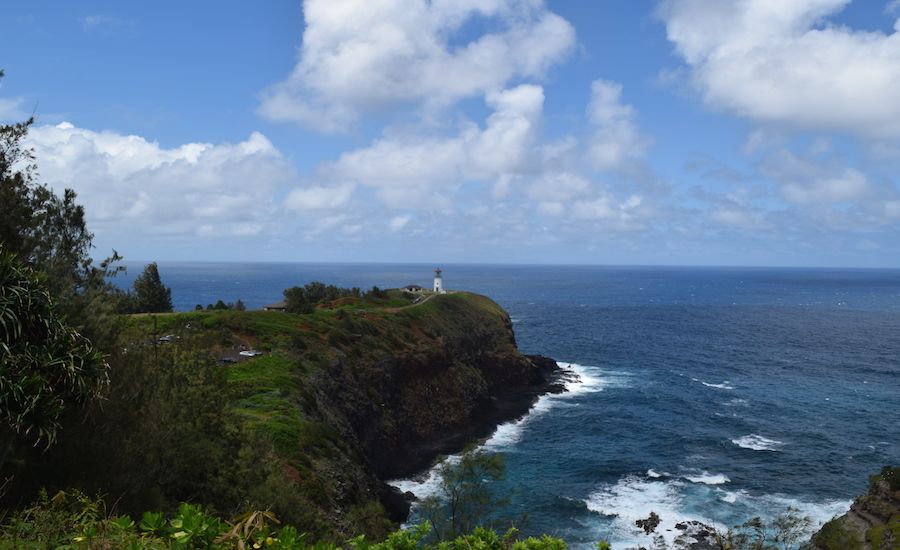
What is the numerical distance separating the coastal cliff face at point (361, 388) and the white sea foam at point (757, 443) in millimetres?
28770

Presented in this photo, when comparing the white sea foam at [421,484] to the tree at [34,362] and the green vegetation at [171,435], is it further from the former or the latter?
the tree at [34,362]

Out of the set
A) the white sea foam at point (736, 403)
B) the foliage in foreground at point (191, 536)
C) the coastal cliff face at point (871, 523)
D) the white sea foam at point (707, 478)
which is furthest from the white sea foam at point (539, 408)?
the foliage in foreground at point (191, 536)

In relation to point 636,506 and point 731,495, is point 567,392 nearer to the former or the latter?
point 731,495

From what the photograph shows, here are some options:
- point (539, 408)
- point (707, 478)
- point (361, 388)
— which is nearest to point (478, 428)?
point (539, 408)

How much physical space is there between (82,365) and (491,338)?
93890 millimetres

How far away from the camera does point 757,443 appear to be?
6619 cm

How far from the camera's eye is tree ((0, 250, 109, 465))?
44.5 ft

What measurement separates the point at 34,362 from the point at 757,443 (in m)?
72.8

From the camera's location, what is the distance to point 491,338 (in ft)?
352

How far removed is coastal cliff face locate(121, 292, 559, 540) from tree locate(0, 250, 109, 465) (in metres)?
9.20

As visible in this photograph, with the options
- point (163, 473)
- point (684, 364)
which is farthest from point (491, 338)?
point (163, 473)

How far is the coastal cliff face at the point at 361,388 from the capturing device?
4047 centimetres

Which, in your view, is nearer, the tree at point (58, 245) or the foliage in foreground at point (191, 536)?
the foliage in foreground at point (191, 536)

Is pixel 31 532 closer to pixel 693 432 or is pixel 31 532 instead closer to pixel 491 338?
pixel 693 432
